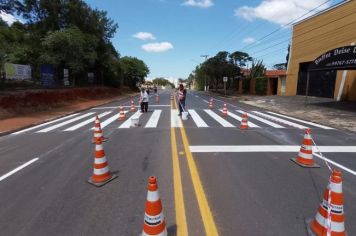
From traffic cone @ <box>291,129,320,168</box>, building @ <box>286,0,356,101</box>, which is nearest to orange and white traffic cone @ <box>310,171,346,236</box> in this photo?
traffic cone @ <box>291,129,320,168</box>

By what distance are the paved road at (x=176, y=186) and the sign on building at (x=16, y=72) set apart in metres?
15.0

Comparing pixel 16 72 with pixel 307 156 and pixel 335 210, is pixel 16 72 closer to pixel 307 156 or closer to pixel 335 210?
pixel 307 156

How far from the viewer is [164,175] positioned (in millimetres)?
5785

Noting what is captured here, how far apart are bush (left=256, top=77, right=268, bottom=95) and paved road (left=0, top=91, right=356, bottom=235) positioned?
3579 cm

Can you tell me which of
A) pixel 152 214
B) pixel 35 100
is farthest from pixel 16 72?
pixel 152 214

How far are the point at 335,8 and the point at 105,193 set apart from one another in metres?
30.0

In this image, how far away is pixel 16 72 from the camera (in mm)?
23234

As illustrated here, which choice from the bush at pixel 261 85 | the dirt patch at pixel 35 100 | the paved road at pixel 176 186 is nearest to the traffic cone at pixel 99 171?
the paved road at pixel 176 186

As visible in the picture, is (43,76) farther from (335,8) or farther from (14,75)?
(335,8)

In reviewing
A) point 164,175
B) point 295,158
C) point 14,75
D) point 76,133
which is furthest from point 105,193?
point 14,75

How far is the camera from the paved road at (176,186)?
12.8 ft

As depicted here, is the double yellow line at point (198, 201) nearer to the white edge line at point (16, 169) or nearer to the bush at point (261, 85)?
the white edge line at point (16, 169)

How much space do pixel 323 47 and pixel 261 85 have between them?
15566 millimetres

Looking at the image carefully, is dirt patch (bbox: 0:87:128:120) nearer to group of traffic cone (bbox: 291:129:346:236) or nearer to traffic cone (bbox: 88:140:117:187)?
traffic cone (bbox: 88:140:117:187)
